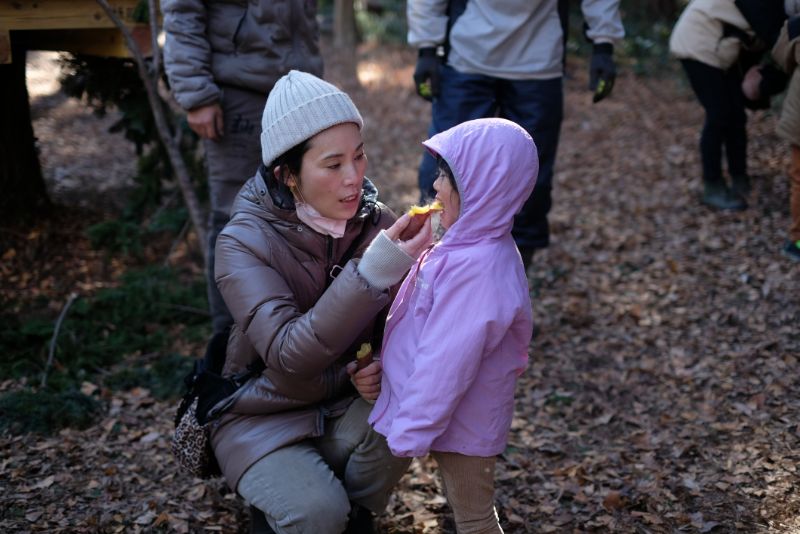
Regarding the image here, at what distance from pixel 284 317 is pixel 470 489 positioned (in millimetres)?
801

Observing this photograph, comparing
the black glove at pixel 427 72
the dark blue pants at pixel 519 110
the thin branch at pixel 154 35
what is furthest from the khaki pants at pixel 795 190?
the thin branch at pixel 154 35

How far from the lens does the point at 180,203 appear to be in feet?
19.1

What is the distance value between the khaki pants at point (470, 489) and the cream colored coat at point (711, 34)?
14.2 feet

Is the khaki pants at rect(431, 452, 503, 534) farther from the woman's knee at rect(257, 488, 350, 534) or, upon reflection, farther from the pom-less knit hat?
the pom-less knit hat

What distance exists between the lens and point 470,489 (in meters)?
2.59

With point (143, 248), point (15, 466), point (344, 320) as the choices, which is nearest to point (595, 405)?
point (344, 320)

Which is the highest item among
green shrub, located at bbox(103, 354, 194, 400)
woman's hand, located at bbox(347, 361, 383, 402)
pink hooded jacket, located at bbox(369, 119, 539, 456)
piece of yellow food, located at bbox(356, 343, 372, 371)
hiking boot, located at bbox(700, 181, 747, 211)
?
pink hooded jacket, located at bbox(369, 119, 539, 456)

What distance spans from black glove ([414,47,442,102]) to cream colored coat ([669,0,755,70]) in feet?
7.87

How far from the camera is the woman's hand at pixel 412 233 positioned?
2438mm

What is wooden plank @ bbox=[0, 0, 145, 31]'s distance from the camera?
404 centimetres

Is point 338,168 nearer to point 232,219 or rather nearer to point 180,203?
point 232,219

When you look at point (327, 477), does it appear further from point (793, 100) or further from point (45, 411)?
point (793, 100)

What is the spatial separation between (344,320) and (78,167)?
19.5 feet

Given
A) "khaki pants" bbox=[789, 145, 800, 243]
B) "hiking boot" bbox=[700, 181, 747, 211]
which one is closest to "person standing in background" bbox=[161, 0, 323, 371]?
"khaki pants" bbox=[789, 145, 800, 243]
